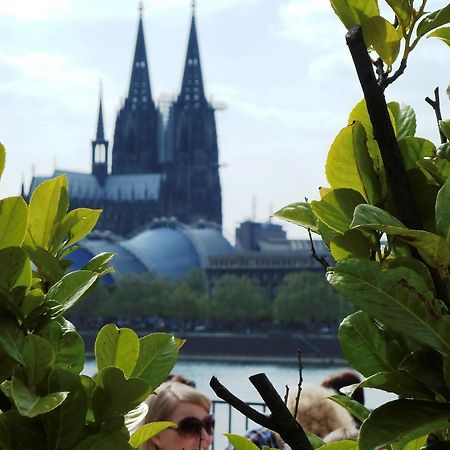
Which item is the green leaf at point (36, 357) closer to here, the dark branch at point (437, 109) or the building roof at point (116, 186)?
the dark branch at point (437, 109)

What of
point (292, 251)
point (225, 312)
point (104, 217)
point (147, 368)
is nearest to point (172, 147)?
point (104, 217)

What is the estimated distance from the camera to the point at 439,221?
1.28 ft

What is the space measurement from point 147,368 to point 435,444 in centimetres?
15

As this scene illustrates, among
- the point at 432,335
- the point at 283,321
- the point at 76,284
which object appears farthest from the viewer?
the point at 283,321

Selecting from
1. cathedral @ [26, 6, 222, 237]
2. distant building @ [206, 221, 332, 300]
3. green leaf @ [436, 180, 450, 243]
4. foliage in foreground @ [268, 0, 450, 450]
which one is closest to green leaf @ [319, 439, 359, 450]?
foliage in foreground @ [268, 0, 450, 450]

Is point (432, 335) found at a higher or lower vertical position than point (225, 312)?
higher

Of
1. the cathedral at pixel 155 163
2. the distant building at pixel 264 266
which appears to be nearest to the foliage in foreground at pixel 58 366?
the distant building at pixel 264 266

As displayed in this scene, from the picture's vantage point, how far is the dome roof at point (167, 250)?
38.8 meters

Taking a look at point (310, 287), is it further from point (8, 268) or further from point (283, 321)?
point (8, 268)

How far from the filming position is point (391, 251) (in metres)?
0.44

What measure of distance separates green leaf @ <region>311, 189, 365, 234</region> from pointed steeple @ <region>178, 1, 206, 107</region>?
4207 cm

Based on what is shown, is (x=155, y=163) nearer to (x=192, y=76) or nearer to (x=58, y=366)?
(x=192, y=76)

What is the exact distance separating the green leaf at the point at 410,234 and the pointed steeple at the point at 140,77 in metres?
43.2

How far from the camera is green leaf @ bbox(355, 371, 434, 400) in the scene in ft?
1.25
